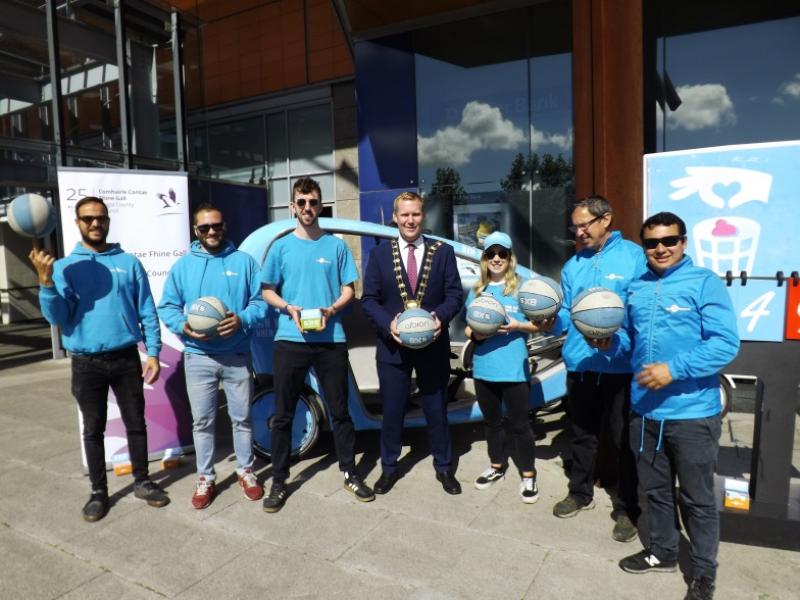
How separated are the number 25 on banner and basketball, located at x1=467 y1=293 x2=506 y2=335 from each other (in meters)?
1.41

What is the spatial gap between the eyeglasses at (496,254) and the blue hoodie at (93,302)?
2196mm

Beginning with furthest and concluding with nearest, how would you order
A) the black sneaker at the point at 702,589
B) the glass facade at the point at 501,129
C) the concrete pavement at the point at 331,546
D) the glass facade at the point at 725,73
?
1. the glass facade at the point at 501,129
2. the glass facade at the point at 725,73
3. the concrete pavement at the point at 331,546
4. the black sneaker at the point at 702,589

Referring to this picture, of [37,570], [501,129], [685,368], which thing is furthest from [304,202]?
[501,129]

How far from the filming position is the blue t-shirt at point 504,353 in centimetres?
318

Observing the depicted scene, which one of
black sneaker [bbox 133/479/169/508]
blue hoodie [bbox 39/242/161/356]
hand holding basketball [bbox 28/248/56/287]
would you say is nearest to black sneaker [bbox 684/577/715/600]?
black sneaker [bbox 133/479/169/508]

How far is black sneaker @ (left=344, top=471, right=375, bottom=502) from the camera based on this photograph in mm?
3260

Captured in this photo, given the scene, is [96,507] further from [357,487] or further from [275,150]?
[275,150]

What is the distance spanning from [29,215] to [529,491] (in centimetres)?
361

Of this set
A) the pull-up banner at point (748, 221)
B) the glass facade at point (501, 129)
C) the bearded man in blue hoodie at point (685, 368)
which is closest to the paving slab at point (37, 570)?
the bearded man in blue hoodie at point (685, 368)

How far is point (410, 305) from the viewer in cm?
318

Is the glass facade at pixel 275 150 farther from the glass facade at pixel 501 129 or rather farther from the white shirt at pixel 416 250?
the white shirt at pixel 416 250

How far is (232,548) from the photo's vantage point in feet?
9.02

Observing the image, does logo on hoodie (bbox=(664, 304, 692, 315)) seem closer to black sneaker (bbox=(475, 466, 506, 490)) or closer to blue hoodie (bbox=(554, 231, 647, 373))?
blue hoodie (bbox=(554, 231, 647, 373))

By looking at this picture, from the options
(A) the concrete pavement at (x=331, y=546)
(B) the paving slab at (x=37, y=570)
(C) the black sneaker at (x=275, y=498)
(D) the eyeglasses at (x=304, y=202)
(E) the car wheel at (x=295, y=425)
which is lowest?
(A) the concrete pavement at (x=331, y=546)
